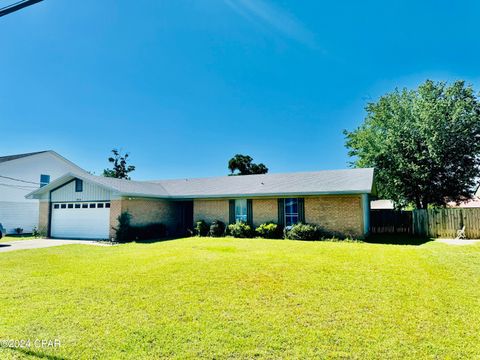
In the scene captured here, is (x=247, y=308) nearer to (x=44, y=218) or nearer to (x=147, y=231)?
(x=147, y=231)

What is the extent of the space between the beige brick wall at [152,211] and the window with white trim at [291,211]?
8467mm

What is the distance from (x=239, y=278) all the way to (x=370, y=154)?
65.6 feet

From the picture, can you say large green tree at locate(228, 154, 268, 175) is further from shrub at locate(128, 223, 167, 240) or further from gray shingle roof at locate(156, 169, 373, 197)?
shrub at locate(128, 223, 167, 240)

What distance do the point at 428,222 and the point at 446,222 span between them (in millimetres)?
856

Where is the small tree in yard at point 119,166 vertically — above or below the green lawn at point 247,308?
above

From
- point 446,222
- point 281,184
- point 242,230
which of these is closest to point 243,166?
point 281,184

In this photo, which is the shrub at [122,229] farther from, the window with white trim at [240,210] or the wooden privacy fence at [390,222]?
the wooden privacy fence at [390,222]

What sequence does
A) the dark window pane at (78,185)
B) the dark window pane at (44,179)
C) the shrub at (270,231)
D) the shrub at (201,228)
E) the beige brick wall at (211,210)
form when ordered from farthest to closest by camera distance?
the dark window pane at (44,179) < the beige brick wall at (211,210) < the dark window pane at (78,185) < the shrub at (201,228) < the shrub at (270,231)

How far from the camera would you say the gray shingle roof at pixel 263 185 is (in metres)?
15.7

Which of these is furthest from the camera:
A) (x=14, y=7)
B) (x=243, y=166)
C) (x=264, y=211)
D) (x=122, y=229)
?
(x=243, y=166)

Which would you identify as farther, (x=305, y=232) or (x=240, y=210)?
(x=240, y=210)

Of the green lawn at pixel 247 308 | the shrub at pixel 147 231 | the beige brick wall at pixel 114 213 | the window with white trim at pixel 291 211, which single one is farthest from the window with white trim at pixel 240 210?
the green lawn at pixel 247 308

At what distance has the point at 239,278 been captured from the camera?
719cm

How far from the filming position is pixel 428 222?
53.8ft
